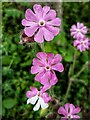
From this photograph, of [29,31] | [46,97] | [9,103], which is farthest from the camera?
[9,103]

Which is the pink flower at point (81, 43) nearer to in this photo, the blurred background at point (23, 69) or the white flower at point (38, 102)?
the blurred background at point (23, 69)

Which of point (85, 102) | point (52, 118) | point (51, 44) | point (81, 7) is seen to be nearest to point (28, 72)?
point (51, 44)

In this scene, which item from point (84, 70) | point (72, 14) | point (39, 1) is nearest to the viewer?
point (39, 1)

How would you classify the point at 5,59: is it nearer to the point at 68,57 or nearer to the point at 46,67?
the point at 68,57

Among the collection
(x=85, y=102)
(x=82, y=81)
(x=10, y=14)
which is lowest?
(x=85, y=102)

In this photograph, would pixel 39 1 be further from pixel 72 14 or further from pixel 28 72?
pixel 72 14

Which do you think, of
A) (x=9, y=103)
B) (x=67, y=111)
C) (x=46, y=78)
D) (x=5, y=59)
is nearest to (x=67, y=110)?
(x=67, y=111)

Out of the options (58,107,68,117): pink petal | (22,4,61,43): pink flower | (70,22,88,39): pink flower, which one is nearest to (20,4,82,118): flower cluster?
(22,4,61,43): pink flower
